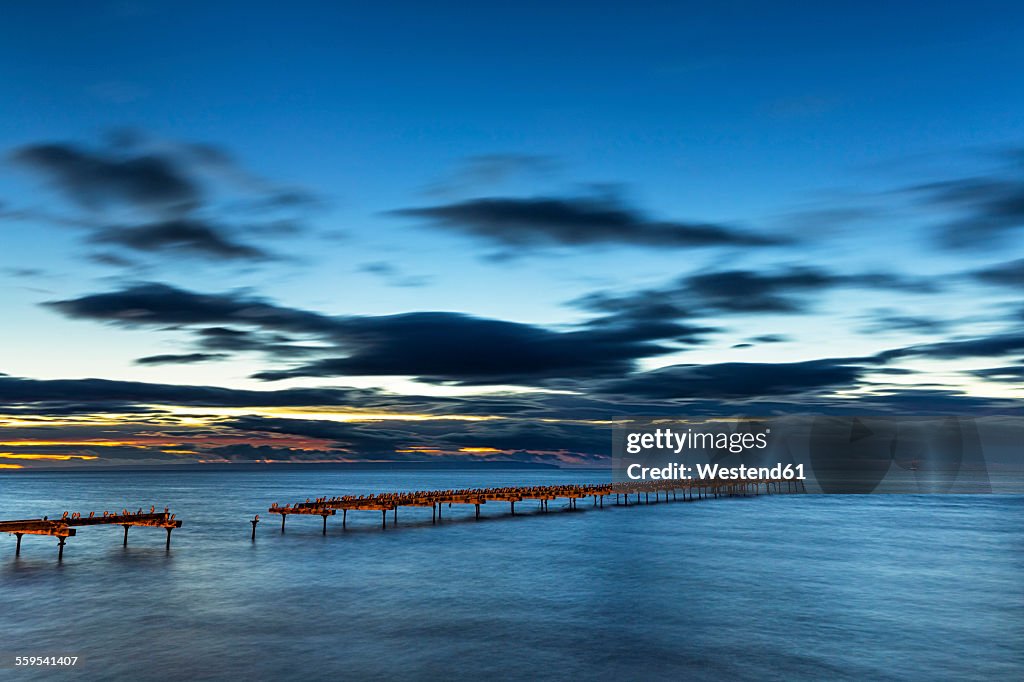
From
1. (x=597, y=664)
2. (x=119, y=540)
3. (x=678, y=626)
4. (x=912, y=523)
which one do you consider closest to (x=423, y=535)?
(x=119, y=540)

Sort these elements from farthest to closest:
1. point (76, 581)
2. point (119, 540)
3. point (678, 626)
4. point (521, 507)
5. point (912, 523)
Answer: point (521, 507) < point (912, 523) < point (119, 540) < point (76, 581) < point (678, 626)

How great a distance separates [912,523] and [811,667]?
111761 millimetres

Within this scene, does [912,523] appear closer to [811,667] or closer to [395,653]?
[811,667]

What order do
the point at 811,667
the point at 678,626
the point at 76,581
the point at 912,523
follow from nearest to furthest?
the point at 811,667 < the point at 678,626 < the point at 76,581 < the point at 912,523

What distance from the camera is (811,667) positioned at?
37.5 meters

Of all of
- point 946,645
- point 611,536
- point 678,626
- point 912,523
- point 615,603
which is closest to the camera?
point 946,645

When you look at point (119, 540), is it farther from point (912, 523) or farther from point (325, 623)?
point (912, 523)

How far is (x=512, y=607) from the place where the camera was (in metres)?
51.8

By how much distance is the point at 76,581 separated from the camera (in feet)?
202

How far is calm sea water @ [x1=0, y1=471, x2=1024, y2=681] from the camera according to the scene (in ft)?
123

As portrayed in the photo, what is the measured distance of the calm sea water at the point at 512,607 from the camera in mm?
37562

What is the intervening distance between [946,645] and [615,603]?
21.0 meters

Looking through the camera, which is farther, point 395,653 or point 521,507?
point 521,507

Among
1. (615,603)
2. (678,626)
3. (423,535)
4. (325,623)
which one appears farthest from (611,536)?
(325,623)
